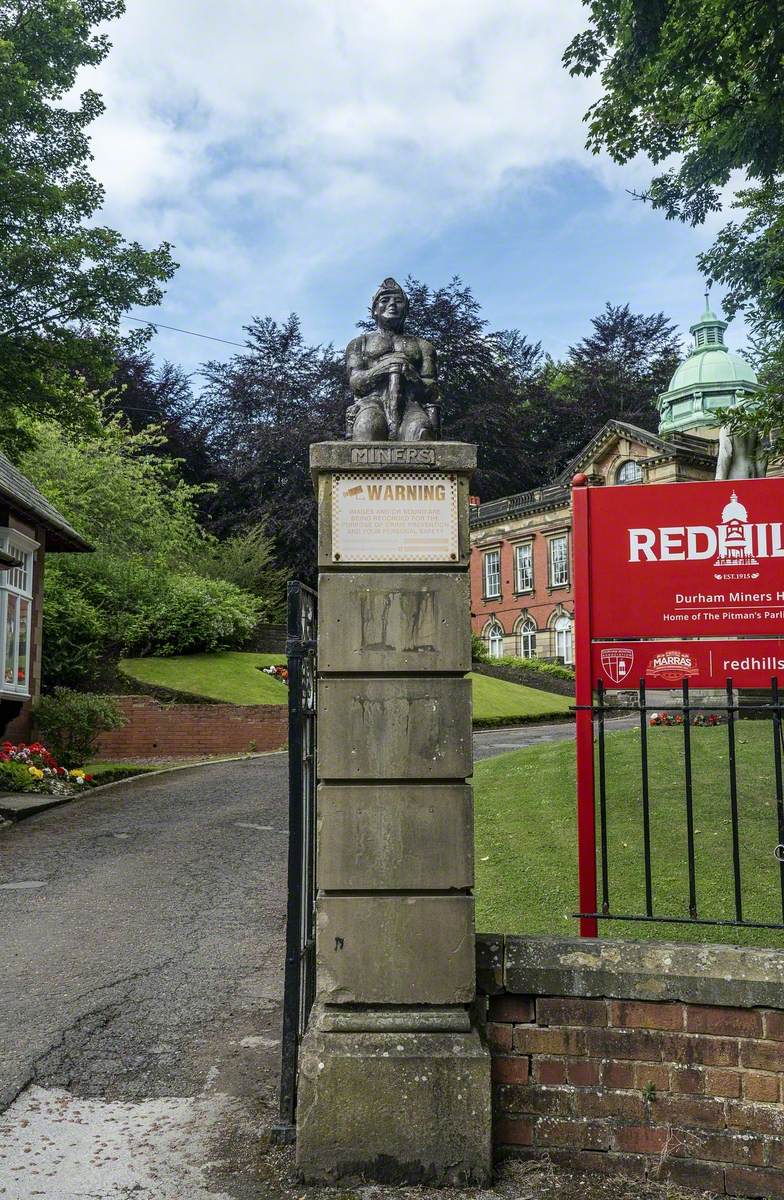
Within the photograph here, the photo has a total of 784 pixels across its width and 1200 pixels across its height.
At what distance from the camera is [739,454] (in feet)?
30.8

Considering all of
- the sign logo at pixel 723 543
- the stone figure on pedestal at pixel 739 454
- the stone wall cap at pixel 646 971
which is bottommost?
the stone wall cap at pixel 646 971

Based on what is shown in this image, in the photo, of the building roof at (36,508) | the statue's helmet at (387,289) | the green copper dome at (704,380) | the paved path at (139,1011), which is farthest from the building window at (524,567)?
the statue's helmet at (387,289)

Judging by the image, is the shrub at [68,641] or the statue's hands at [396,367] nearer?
the statue's hands at [396,367]

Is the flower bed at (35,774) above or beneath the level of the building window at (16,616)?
beneath

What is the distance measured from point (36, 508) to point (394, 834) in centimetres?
1670

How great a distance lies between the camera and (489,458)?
52656mm

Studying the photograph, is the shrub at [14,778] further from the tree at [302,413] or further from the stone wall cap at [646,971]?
the tree at [302,413]

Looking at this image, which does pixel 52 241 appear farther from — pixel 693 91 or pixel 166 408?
pixel 166 408

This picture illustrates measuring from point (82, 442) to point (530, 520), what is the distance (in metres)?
26.1

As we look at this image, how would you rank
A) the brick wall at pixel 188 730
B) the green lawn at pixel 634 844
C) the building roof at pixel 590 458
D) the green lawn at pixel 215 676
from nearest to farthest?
the green lawn at pixel 634 844
the brick wall at pixel 188 730
the green lawn at pixel 215 676
the building roof at pixel 590 458

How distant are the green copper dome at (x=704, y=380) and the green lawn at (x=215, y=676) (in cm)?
2682

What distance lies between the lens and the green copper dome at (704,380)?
149 feet

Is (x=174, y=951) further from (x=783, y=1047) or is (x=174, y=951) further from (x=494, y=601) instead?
(x=494, y=601)

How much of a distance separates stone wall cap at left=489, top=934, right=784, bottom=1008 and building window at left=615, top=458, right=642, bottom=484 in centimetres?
4069
